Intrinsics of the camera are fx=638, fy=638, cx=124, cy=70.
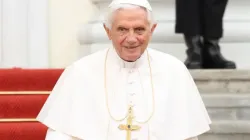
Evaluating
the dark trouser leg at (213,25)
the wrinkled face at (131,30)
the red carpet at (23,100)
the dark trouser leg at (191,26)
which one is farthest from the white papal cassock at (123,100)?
the dark trouser leg at (213,25)

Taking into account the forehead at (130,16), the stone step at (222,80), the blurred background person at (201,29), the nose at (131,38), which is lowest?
the stone step at (222,80)

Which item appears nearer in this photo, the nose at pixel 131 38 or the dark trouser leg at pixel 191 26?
the nose at pixel 131 38

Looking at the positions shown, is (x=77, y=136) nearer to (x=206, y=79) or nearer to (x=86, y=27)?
(x=206, y=79)

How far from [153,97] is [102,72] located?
29cm

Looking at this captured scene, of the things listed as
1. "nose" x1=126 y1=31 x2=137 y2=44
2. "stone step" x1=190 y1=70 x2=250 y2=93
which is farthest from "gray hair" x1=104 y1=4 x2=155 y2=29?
"stone step" x1=190 y1=70 x2=250 y2=93

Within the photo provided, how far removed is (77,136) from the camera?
3.12 m

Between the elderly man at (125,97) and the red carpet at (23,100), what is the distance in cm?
116

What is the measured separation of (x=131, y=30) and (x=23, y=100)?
185 cm

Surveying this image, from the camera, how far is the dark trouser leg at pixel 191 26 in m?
4.79

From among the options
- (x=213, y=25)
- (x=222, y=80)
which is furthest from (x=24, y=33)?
(x=222, y=80)

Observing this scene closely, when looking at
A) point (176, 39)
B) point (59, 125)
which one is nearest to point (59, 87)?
point (59, 125)

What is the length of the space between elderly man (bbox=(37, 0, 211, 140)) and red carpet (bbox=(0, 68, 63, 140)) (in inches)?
45.9

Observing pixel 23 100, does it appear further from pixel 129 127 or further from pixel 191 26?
pixel 129 127

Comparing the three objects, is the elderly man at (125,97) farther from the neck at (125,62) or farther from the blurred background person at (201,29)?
the blurred background person at (201,29)
